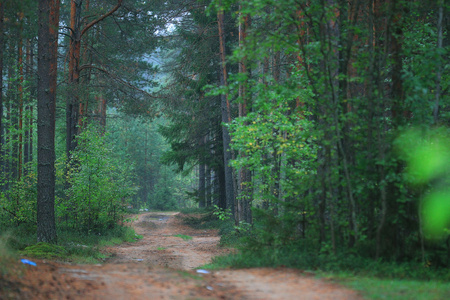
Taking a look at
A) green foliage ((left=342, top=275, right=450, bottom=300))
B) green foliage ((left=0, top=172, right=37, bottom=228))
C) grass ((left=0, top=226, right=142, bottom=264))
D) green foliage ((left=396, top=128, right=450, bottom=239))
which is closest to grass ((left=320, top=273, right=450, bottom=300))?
green foliage ((left=342, top=275, right=450, bottom=300))

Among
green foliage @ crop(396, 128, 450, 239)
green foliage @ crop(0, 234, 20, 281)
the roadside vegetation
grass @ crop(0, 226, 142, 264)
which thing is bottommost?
grass @ crop(0, 226, 142, 264)

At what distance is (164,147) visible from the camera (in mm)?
61281

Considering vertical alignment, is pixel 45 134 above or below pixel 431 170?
above

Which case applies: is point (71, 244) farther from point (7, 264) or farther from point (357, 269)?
point (357, 269)

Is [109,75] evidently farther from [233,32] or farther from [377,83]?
[377,83]

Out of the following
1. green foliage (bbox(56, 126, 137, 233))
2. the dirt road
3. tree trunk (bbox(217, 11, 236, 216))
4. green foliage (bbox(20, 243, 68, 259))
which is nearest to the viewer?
the dirt road

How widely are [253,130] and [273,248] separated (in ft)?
12.7

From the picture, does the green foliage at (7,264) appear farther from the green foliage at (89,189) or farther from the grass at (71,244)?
the green foliage at (89,189)

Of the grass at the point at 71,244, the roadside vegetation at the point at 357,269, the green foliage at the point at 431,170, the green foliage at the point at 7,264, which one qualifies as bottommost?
the grass at the point at 71,244

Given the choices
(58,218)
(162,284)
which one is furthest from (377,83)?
(58,218)

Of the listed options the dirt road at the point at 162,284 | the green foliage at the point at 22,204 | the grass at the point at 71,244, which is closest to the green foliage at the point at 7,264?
the dirt road at the point at 162,284

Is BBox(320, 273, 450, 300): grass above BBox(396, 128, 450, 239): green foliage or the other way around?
the other way around

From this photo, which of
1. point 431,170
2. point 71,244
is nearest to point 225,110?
point 71,244

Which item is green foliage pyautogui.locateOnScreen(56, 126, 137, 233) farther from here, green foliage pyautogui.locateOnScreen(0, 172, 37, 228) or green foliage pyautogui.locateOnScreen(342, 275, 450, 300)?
green foliage pyautogui.locateOnScreen(342, 275, 450, 300)
